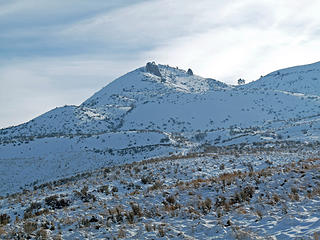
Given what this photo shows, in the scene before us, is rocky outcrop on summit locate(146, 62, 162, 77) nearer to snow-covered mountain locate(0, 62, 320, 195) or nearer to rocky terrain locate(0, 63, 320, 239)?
snow-covered mountain locate(0, 62, 320, 195)

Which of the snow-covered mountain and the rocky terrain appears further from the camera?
the snow-covered mountain

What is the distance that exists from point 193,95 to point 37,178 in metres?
62.4

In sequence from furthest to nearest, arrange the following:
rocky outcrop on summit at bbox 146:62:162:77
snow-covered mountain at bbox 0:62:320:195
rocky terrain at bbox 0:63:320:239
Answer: rocky outcrop on summit at bbox 146:62:162:77
snow-covered mountain at bbox 0:62:320:195
rocky terrain at bbox 0:63:320:239

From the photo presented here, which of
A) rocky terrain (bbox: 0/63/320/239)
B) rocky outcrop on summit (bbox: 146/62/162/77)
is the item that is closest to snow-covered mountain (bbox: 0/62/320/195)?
rocky terrain (bbox: 0/63/320/239)

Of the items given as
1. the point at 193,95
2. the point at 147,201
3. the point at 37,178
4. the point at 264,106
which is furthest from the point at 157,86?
the point at 147,201

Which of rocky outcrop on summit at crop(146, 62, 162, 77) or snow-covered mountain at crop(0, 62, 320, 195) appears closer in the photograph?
snow-covered mountain at crop(0, 62, 320, 195)

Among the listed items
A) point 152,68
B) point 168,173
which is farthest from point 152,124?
point 152,68

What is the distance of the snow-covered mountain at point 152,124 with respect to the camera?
124 feet

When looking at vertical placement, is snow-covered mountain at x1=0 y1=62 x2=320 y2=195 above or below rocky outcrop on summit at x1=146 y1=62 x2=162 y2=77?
below

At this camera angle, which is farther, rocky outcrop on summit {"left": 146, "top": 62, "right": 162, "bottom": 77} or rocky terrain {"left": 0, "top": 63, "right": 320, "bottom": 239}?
rocky outcrop on summit {"left": 146, "top": 62, "right": 162, "bottom": 77}

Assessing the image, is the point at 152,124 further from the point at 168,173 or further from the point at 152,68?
the point at 152,68

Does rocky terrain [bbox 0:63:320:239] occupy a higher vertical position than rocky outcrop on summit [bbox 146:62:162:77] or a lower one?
lower

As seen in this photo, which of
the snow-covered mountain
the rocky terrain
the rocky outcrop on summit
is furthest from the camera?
→ the rocky outcrop on summit

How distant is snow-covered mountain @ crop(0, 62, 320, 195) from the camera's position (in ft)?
124
